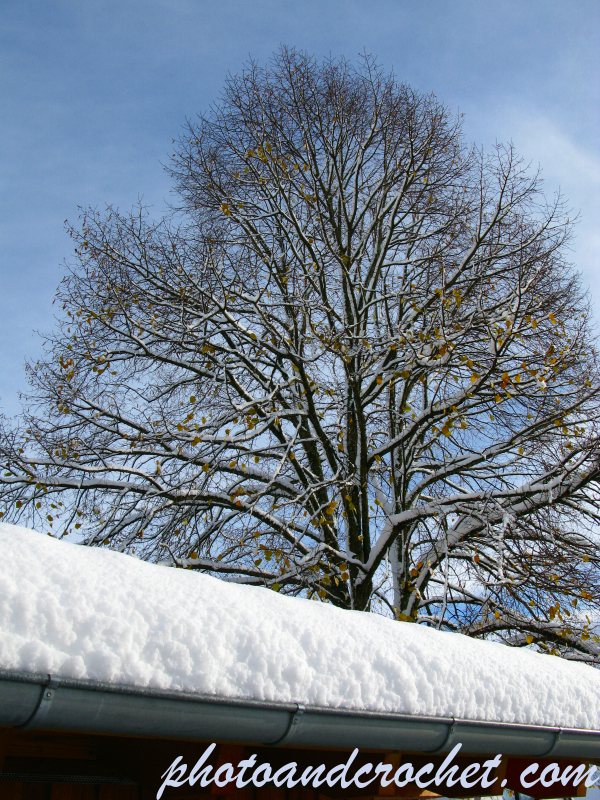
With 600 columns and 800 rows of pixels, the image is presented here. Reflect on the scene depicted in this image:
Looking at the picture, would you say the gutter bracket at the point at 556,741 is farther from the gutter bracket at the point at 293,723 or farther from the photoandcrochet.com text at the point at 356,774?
the gutter bracket at the point at 293,723

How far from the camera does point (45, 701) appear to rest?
139cm

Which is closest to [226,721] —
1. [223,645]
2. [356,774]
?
[223,645]

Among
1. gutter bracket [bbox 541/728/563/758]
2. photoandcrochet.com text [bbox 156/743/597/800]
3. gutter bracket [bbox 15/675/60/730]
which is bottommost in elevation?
photoandcrochet.com text [bbox 156/743/597/800]

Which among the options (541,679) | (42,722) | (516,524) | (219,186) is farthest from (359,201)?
(42,722)

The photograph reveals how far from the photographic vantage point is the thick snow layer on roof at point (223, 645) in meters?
1.48

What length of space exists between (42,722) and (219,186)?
848 cm

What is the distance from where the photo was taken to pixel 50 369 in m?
8.23

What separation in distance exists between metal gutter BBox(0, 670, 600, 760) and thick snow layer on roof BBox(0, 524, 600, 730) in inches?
1.1

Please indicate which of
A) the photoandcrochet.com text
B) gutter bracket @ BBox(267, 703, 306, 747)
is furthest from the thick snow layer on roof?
the photoandcrochet.com text

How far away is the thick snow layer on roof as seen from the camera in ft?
4.86

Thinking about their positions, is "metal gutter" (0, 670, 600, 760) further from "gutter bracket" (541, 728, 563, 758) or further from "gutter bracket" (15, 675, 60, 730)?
"gutter bracket" (541, 728, 563, 758)

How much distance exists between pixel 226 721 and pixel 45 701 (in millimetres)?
499

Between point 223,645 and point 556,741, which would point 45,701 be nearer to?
point 223,645

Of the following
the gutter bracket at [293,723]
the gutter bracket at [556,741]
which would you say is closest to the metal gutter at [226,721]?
the gutter bracket at [293,723]
